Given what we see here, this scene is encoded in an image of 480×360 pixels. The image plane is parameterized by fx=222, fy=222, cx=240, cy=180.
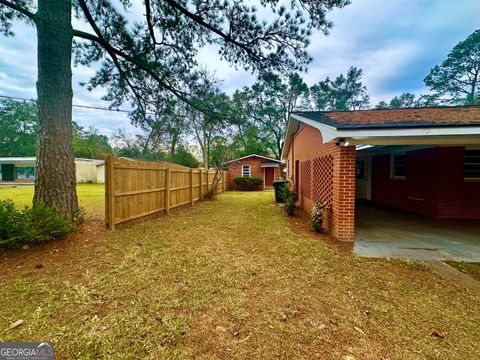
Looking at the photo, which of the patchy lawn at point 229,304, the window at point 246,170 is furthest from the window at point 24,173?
the patchy lawn at point 229,304

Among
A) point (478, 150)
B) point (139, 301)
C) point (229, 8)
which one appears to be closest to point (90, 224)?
point (139, 301)

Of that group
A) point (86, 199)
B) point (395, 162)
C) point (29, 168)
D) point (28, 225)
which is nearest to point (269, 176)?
point (395, 162)

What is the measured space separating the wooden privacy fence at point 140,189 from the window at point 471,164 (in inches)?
380

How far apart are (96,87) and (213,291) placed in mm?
7081

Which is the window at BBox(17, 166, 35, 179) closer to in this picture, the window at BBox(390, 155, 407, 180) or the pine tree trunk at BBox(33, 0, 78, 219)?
the pine tree trunk at BBox(33, 0, 78, 219)

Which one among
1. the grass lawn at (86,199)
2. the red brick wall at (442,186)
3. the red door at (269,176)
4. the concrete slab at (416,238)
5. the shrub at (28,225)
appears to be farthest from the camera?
the red door at (269,176)

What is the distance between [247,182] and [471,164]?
1537 centimetres

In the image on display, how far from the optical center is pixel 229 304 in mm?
2592

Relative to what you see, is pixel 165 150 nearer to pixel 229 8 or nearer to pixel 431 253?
pixel 229 8

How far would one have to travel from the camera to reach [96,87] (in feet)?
22.3

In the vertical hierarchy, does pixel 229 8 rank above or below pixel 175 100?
above

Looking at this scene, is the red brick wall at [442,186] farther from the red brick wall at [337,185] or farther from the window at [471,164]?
the red brick wall at [337,185]

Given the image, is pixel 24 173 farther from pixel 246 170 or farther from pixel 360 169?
pixel 360 169

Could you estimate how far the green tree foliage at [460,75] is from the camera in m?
22.2
